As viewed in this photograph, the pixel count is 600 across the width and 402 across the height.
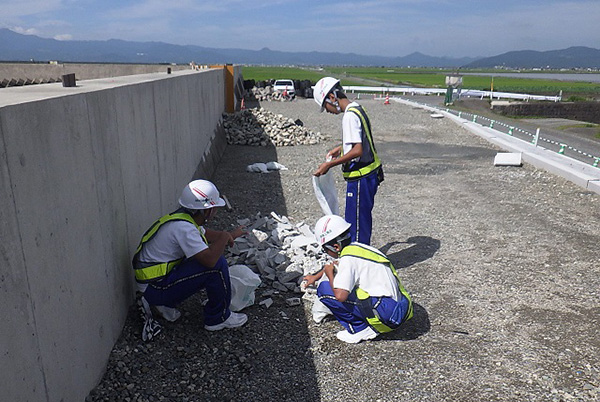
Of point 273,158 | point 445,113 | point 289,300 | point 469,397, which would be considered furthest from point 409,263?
point 445,113

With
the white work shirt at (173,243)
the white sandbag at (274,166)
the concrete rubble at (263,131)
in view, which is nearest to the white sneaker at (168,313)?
the white work shirt at (173,243)

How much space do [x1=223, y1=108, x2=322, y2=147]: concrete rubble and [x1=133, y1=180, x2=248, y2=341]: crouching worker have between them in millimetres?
9661

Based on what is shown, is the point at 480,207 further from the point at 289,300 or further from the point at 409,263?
the point at 289,300

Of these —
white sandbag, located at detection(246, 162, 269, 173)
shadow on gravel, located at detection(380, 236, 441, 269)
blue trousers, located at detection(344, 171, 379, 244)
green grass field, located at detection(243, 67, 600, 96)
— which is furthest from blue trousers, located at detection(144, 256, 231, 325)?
green grass field, located at detection(243, 67, 600, 96)

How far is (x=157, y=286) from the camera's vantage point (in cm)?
372

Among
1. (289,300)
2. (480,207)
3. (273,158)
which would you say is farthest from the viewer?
(273,158)

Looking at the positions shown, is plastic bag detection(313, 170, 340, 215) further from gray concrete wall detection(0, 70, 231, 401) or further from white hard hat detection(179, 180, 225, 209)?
white hard hat detection(179, 180, 225, 209)

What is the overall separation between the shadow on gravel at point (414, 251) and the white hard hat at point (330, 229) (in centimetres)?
182

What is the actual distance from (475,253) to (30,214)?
5.06 metres

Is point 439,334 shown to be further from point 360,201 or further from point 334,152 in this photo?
point 334,152

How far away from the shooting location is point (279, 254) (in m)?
5.35

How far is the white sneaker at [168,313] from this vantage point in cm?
404

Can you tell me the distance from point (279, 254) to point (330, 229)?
148cm

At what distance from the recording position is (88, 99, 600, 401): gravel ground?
3381mm
